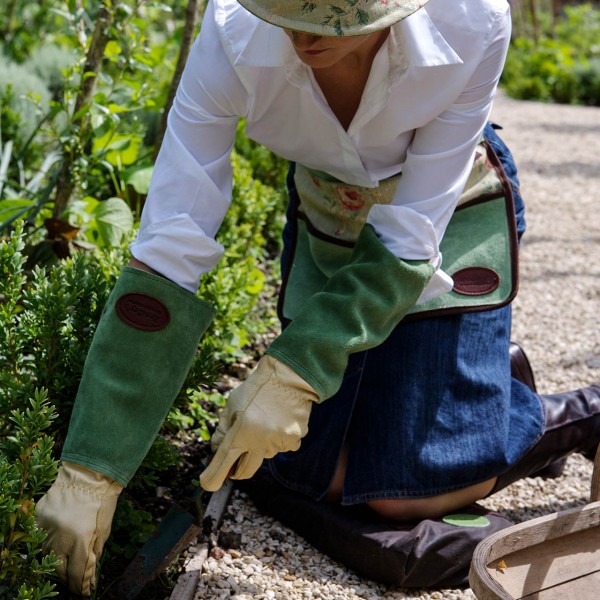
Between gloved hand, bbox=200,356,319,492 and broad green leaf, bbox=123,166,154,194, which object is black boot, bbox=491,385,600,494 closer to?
gloved hand, bbox=200,356,319,492

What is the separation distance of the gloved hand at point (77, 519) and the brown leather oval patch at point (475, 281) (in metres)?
0.88

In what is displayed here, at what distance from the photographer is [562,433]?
2156 millimetres

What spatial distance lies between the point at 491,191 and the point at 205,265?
0.70 m

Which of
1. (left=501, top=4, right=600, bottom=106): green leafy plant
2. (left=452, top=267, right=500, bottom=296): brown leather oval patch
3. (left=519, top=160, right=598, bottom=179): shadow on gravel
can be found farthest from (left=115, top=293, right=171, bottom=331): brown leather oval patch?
(left=501, top=4, right=600, bottom=106): green leafy plant

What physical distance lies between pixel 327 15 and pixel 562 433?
46.6 inches

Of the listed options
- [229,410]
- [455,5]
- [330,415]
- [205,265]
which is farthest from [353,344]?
[455,5]

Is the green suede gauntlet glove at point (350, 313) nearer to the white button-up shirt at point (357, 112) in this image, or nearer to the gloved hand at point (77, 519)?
the white button-up shirt at point (357, 112)

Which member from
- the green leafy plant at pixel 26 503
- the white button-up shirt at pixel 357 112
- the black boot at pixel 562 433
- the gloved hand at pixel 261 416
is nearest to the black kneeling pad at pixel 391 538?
the black boot at pixel 562 433

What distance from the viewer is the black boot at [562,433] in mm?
2111

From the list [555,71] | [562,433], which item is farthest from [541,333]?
[555,71]

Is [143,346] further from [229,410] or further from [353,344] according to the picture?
[353,344]

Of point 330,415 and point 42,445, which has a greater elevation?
point 42,445

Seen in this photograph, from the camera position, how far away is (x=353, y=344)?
1609 millimetres

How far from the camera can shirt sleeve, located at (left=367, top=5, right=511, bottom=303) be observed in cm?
169
